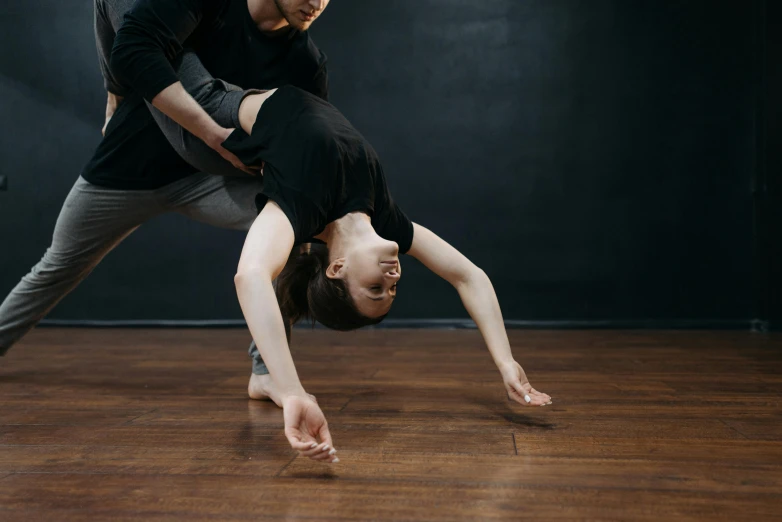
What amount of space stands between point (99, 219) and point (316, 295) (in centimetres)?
74

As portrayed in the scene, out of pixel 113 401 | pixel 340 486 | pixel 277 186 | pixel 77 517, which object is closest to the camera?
pixel 77 517

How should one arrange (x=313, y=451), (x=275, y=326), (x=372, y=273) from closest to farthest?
(x=313, y=451)
(x=275, y=326)
(x=372, y=273)

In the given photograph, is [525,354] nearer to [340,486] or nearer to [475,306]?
[475,306]

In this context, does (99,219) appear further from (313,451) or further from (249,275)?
(313,451)

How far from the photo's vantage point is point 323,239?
1.58m

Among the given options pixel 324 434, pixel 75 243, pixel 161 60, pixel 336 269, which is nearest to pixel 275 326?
pixel 324 434

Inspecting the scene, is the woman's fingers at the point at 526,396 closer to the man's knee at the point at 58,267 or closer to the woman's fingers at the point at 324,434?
the woman's fingers at the point at 324,434

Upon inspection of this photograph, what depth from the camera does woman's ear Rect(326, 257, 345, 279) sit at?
1487 millimetres

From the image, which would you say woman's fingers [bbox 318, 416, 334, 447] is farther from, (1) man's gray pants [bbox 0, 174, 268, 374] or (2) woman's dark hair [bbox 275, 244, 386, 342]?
(1) man's gray pants [bbox 0, 174, 268, 374]

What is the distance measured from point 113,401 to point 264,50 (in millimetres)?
951

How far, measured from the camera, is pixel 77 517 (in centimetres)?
92

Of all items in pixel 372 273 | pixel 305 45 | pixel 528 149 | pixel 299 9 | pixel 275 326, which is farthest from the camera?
pixel 528 149

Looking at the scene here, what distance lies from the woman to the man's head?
0.19 metres

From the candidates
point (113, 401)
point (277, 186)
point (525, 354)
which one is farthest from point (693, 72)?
point (113, 401)
